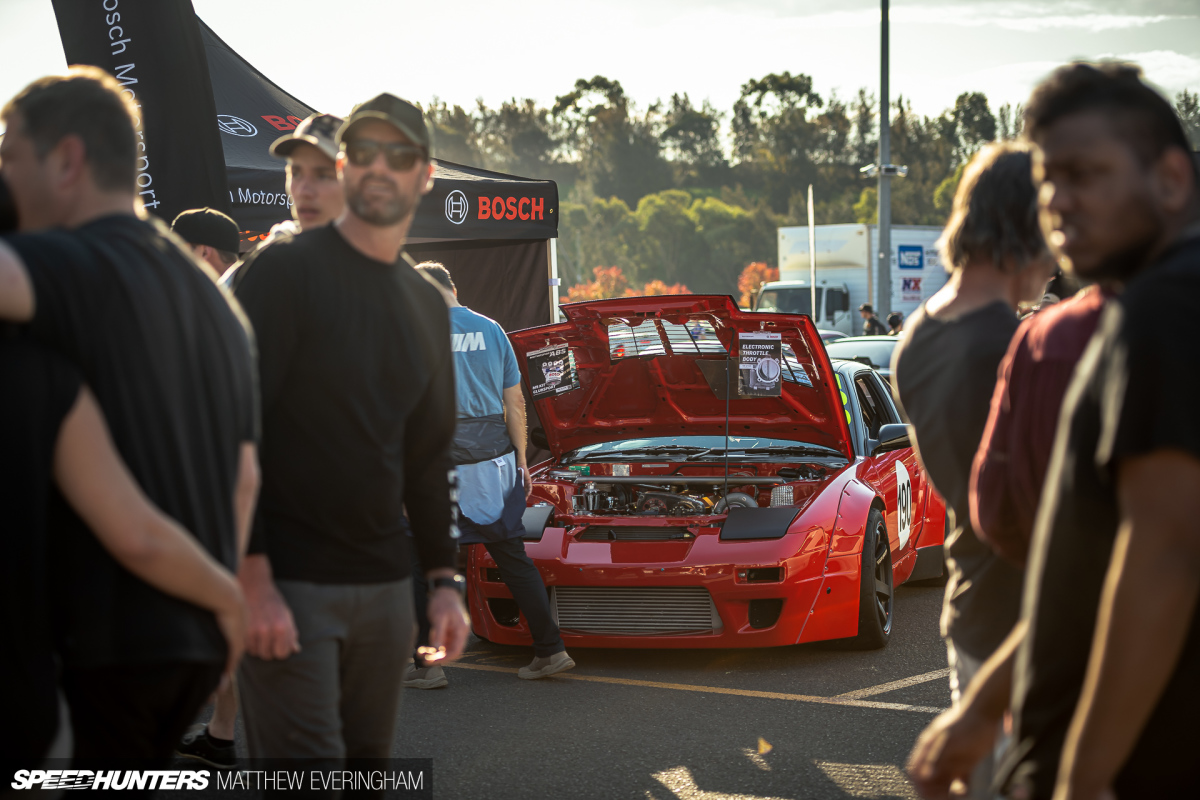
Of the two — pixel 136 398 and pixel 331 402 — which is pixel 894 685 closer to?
pixel 331 402

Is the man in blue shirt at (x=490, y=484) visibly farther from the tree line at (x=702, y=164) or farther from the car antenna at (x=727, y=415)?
the tree line at (x=702, y=164)

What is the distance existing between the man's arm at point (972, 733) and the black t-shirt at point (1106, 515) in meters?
0.13

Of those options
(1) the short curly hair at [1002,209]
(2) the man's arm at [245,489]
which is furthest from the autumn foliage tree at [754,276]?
(2) the man's arm at [245,489]

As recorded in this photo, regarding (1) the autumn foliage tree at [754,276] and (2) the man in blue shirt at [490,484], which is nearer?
(2) the man in blue shirt at [490,484]

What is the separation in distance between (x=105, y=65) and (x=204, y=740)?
12.5 ft

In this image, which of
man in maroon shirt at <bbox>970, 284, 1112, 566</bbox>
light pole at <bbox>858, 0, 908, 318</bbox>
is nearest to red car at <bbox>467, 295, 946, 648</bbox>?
man in maroon shirt at <bbox>970, 284, 1112, 566</bbox>

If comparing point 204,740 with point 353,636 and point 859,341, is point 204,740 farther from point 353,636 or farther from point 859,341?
point 859,341

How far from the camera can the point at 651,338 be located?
622cm

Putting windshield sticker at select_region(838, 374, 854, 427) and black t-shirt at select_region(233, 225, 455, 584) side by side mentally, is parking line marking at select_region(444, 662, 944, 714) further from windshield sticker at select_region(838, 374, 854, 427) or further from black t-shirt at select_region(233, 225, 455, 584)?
black t-shirt at select_region(233, 225, 455, 584)

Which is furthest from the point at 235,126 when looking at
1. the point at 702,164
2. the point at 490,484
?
the point at 702,164

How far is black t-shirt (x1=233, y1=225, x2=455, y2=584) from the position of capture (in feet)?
7.47

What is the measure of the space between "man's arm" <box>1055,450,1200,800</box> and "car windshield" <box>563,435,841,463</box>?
5058 mm

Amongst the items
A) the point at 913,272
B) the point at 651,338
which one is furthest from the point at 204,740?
the point at 913,272

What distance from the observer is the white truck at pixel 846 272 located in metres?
27.6
